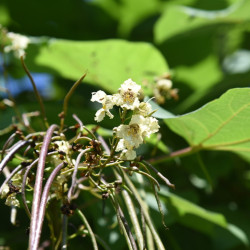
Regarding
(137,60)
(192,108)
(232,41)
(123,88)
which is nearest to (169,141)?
(192,108)

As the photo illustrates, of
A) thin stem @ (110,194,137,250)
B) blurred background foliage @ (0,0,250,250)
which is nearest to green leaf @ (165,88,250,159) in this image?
blurred background foliage @ (0,0,250,250)

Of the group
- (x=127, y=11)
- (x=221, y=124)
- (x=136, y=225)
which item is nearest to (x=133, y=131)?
(x=136, y=225)

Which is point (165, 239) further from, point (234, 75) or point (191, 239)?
point (234, 75)

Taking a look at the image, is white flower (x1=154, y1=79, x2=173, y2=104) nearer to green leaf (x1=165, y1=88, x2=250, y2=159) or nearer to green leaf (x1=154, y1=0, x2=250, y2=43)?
green leaf (x1=165, y1=88, x2=250, y2=159)

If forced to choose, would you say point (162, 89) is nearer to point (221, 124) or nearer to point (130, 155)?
point (221, 124)

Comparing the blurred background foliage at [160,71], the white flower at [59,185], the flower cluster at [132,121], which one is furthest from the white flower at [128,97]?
the blurred background foliage at [160,71]
